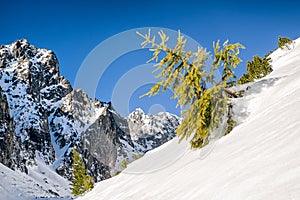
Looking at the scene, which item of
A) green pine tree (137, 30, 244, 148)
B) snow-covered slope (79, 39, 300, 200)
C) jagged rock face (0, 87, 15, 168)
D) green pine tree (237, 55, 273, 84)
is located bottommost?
snow-covered slope (79, 39, 300, 200)

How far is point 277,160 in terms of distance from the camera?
527 cm

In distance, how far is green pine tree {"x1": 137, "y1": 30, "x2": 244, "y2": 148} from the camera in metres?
10.2

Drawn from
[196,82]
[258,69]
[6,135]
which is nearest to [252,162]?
[196,82]

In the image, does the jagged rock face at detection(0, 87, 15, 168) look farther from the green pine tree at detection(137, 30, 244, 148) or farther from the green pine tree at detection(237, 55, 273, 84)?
the green pine tree at detection(137, 30, 244, 148)

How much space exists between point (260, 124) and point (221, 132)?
6.29 feet

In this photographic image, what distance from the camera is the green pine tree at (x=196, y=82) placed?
10219mm

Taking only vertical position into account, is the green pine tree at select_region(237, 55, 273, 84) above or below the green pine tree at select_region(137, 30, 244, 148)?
above

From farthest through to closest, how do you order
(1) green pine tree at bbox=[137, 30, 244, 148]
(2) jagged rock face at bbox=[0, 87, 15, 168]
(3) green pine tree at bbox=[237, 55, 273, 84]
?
(2) jagged rock face at bbox=[0, 87, 15, 168]
(3) green pine tree at bbox=[237, 55, 273, 84]
(1) green pine tree at bbox=[137, 30, 244, 148]

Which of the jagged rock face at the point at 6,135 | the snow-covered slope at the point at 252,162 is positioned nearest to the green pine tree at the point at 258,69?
the snow-covered slope at the point at 252,162

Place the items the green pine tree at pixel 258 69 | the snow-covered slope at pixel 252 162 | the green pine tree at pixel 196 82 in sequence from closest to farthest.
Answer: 1. the snow-covered slope at pixel 252 162
2. the green pine tree at pixel 196 82
3. the green pine tree at pixel 258 69

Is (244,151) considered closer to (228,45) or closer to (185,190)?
(185,190)

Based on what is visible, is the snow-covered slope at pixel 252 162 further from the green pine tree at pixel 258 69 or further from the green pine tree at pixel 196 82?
the green pine tree at pixel 258 69

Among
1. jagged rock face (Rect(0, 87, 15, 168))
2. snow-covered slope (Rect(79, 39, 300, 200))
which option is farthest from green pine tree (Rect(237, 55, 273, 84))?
jagged rock face (Rect(0, 87, 15, 168))

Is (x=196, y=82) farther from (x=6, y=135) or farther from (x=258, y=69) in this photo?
(x=6, y=135)
